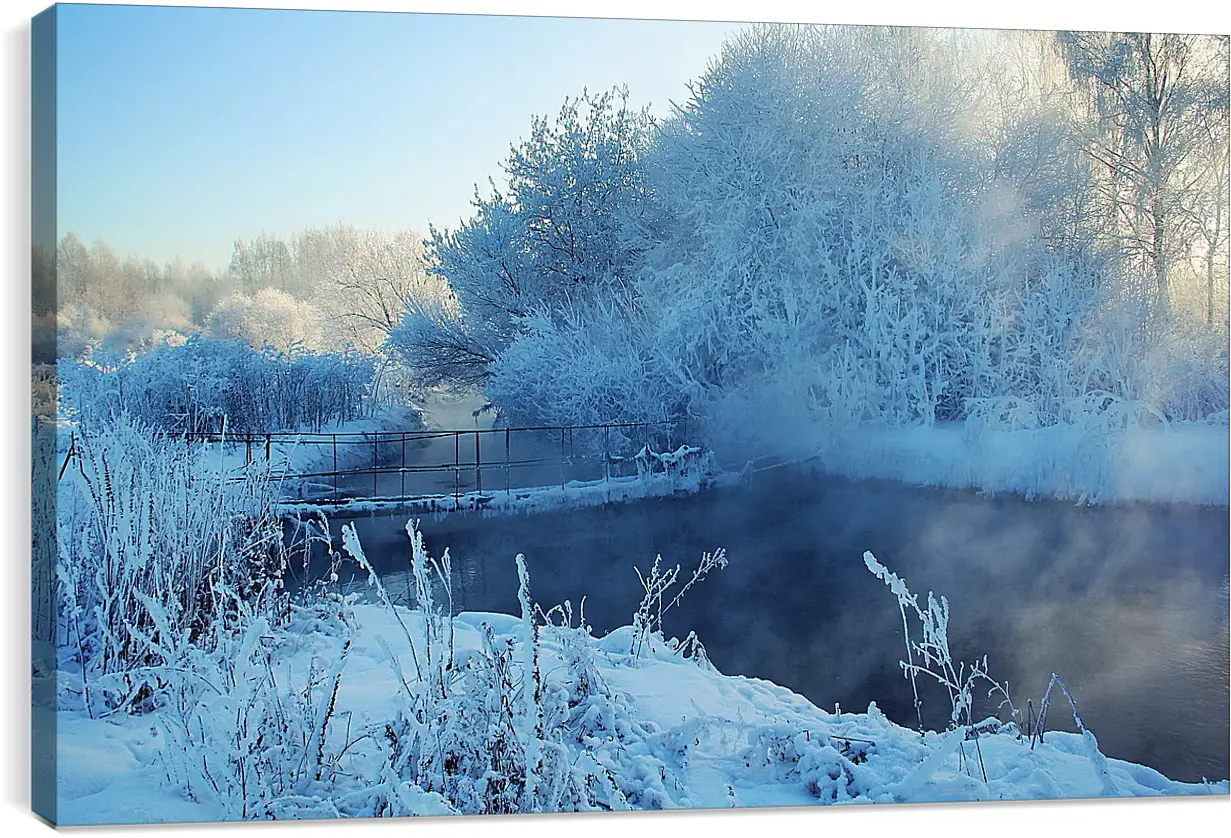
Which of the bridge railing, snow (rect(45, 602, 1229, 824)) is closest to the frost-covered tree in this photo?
the bridge railing

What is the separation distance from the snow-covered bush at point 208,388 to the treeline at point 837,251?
509mm

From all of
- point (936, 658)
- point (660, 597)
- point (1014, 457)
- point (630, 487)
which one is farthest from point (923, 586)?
point (630, 487)

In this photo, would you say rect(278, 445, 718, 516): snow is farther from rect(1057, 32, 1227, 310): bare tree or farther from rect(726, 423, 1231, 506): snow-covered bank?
rect(1057, 32, 1227, 310): bare tree

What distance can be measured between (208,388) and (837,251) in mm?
1934

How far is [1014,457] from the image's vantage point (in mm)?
3453

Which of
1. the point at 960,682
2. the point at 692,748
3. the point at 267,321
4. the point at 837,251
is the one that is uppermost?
the point at 837,251

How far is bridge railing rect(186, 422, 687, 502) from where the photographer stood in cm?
320

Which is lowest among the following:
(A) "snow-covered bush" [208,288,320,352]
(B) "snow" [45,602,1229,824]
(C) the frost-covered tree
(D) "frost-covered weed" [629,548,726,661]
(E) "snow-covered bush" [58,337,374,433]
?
(B) "snow" [45,602,1229,824]

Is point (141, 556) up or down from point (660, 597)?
up

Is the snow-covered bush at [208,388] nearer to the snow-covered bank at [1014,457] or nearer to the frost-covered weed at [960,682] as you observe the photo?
the snow-covered bank at [1014,457]

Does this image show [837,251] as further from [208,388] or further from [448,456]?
[208,388]

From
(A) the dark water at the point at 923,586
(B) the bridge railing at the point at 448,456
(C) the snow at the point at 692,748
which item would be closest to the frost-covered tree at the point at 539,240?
(B) the bridge railing at the point at 448,456

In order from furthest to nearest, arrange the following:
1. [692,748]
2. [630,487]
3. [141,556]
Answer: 1. [630,487]
2. [692,748]
3. [141,556]

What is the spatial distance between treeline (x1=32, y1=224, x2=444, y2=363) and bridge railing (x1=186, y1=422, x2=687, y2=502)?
0.29 metres
